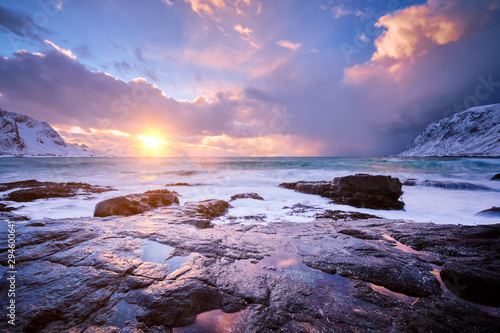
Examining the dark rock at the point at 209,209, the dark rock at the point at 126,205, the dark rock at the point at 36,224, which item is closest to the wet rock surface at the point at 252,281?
the dark rock at the point at 36,224

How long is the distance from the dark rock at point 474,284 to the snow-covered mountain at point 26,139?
202219 mm

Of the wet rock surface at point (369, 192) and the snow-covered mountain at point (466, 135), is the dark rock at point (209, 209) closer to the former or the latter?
the wet rock surface at point (369, 192)

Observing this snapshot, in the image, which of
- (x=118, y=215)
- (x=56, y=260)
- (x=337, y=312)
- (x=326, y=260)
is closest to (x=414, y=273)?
(x=326, y=260)

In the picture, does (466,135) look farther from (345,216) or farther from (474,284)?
(474,284)

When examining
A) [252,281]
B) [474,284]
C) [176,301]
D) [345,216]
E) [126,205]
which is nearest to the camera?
[176,301]

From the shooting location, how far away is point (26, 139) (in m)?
169

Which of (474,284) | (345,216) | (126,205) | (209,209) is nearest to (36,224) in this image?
(126,205)

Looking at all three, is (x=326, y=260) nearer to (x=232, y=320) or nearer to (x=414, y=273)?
(x=414, y=273)

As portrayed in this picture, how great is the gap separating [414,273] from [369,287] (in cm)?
94

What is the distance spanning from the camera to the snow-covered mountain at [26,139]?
5591 inches

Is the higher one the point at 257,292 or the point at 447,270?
the point at 447,270

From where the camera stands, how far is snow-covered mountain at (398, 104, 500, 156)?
100938 mm

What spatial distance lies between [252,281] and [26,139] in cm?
26170

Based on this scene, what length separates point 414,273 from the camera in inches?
123
